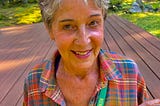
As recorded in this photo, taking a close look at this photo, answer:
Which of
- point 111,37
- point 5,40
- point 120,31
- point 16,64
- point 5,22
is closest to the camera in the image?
point 16,64

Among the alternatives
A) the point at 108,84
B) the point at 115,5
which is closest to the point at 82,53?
the point at 108,84

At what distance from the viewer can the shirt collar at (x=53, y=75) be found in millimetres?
1265

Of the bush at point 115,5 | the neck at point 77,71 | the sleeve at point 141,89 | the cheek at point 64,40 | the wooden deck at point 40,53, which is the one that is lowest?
the bush at point 115,5

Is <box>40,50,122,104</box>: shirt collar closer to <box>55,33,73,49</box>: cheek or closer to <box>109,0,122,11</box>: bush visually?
<box>55,33,73,49</box>: cheek

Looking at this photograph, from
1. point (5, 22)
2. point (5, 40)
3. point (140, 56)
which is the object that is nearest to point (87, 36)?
point (140, 56)

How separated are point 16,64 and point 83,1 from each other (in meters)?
4.29

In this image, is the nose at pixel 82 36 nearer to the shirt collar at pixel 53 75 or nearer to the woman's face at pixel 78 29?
the woman's face at pixel 78 29

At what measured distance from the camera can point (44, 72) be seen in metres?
1.33

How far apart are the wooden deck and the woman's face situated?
6.96 ft

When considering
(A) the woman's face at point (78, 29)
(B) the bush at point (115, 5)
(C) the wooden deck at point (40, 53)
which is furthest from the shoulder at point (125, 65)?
(B) the bush at point (115, 5)

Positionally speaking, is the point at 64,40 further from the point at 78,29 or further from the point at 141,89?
the point at 141,89

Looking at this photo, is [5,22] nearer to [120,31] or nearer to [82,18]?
[120,31]

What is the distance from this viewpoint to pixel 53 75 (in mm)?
1340

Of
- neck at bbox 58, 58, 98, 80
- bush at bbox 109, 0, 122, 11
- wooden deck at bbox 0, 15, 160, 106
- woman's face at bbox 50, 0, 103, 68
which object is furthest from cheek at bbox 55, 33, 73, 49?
bush at bbox 109, 0, 122, 11
